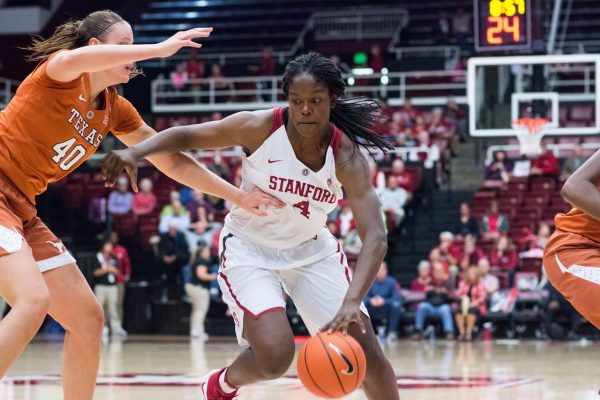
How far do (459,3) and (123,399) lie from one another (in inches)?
737

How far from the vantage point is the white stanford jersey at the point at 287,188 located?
5324 millimetres

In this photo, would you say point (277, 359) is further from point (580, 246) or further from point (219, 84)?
point (219, 84)

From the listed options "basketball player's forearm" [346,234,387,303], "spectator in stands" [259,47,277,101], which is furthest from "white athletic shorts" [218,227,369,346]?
"spectator in stands" [259,47,277,101]

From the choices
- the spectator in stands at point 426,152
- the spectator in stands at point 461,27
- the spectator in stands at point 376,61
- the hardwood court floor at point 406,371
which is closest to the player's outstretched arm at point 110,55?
the hardwood court floor at point 406,371

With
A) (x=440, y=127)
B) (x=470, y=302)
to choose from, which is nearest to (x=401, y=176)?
(x=440, y=127)

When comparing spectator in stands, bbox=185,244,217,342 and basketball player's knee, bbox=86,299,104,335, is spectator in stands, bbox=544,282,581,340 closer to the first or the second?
spectator in stands, bbox=185,244,217,342

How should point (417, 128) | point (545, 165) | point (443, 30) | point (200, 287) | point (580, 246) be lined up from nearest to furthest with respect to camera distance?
point (580, 246) → point (200, 287) → point (545, 165) → point (417, 128) → point (443, 30)

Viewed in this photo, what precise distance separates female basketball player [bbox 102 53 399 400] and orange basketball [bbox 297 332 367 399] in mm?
174

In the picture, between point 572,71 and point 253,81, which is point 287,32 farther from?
point 572,71

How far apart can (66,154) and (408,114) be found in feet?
49.3

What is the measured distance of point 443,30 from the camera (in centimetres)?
2364

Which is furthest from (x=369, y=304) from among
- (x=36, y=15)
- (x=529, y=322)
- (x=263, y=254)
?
(x=36, y=15)

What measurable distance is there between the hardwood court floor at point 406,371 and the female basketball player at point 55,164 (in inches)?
108

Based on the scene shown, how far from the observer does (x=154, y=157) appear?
5426mm
